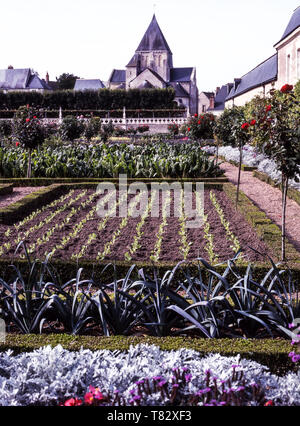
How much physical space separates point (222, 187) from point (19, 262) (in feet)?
20.4

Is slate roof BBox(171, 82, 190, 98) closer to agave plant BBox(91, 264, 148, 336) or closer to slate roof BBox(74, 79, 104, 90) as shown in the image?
slate roof BBox(74, 79, 104, 90)

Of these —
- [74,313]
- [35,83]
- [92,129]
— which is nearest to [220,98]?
[35,83]

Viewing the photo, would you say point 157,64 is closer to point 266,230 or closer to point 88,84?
point 88,84

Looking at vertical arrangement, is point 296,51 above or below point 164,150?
above

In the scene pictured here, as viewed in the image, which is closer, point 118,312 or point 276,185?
point 118,312

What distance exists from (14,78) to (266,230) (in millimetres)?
61969

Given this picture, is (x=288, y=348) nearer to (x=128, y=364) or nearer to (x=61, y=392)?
(x=128, y=364)

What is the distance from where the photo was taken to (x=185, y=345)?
267 cm

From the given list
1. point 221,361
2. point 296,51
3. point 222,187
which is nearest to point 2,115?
point 296,51

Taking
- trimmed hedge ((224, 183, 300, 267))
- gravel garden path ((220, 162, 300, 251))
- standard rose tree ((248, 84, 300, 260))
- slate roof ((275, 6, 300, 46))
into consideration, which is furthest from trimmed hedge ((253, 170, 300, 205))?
slate roof ((275, 6, 300, 46))

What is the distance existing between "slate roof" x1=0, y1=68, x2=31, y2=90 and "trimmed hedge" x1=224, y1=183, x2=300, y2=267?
194 feet

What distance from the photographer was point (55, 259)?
483 cm

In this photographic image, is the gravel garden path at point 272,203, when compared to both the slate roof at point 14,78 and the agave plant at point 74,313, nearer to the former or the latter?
the agave plant at point 74,313

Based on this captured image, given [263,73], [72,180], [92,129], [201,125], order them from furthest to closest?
[263,73]
[92,129]
[201,125]
[72,180]
